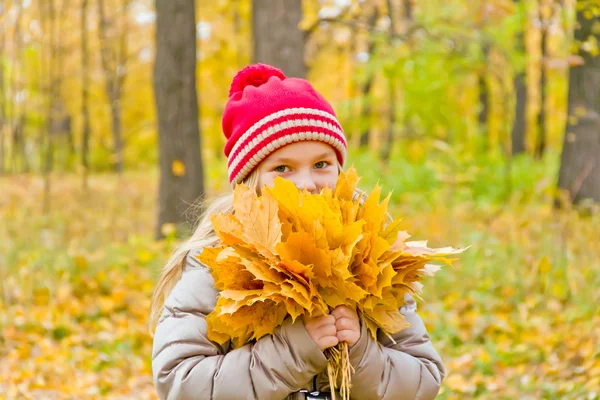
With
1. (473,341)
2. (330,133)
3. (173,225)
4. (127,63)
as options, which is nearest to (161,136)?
(173,225)

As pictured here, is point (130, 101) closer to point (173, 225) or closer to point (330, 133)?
point (173, 225)

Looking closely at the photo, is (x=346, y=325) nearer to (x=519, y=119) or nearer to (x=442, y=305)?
(x=442, y=305)

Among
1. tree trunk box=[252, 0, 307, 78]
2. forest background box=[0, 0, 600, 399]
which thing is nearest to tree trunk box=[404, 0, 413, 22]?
forest background box=[0, 0, 600, 399]

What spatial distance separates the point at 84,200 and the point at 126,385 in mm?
6280

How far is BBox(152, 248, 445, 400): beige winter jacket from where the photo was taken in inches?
76.7

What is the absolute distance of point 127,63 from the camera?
63.1 ft

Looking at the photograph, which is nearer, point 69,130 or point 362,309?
point 362,309

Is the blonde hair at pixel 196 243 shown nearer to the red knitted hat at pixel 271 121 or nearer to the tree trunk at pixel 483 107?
the red knitted hat at pixel 271 121

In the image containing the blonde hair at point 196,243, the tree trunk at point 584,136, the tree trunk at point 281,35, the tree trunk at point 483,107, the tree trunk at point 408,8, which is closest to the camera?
the blonde hair at point 196,243

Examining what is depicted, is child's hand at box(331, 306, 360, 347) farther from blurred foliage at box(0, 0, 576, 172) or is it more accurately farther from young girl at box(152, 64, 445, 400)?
blurred foliage at box(0, 0, 576, 172)

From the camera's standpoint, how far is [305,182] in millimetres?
2188

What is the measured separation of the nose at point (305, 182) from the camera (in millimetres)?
2174

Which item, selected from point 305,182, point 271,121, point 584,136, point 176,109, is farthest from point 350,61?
point 305,182

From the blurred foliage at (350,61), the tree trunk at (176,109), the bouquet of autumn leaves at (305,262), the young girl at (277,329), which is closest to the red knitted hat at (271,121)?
the young girl at (277,329)
